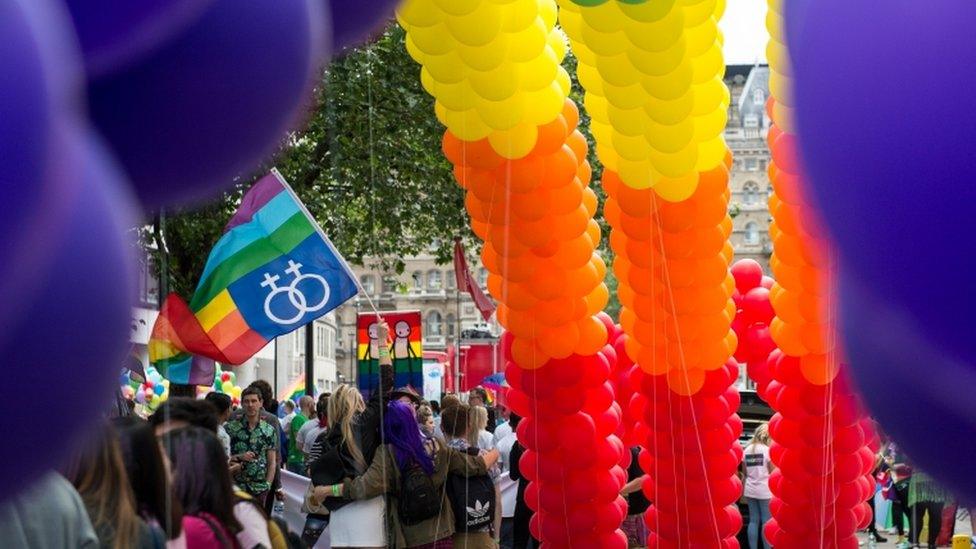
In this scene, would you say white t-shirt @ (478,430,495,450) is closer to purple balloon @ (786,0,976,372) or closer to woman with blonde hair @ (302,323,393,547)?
woman with blonde hair @ (302,323,393,547)

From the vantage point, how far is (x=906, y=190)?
2.32 metres

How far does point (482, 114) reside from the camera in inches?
271

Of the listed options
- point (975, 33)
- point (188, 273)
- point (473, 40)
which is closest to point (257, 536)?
point (975, 33)

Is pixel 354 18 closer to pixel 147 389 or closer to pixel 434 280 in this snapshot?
pixel 147 389

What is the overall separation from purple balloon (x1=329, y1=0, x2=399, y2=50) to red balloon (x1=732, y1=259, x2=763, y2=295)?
4.60 m

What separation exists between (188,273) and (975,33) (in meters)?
16.4

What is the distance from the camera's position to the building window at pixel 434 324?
93.9 meters

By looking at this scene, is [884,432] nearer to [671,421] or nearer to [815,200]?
[815,200]

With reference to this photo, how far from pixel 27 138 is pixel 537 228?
5.09 meters

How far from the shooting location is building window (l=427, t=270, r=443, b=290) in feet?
311

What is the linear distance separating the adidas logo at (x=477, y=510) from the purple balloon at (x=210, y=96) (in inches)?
175

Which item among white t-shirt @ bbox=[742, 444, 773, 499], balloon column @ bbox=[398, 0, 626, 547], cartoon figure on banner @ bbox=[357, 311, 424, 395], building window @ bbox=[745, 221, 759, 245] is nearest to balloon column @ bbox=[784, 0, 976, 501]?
balloon column @ bbox=[398, 0, 626, 547]

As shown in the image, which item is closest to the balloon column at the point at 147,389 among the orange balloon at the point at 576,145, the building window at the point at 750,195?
the orange balloon at the point at 576,145

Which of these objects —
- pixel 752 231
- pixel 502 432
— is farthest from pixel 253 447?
pixel 752 231
